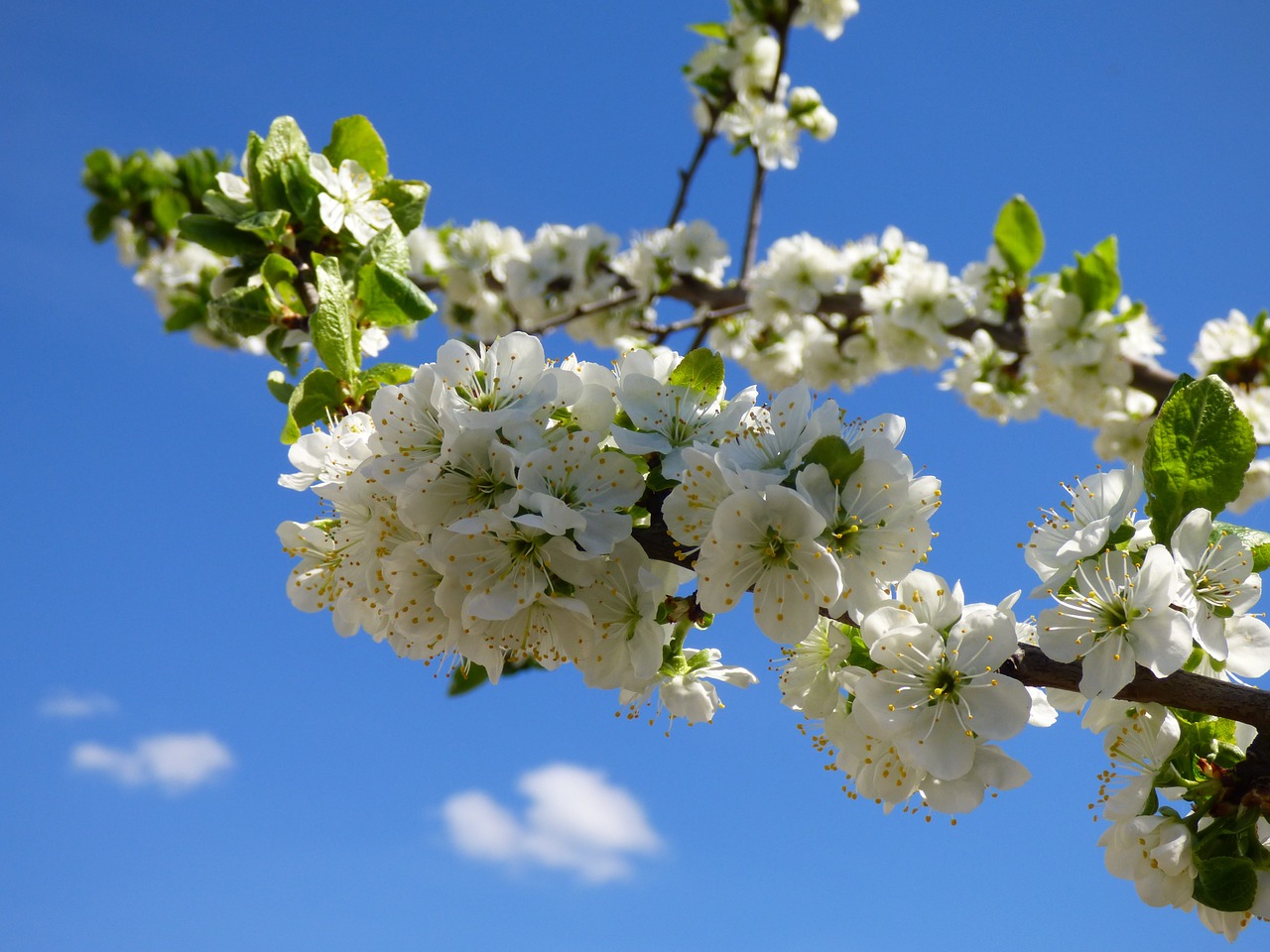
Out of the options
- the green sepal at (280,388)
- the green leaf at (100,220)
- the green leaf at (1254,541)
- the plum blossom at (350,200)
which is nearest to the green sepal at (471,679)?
the green sepal at (280,388)

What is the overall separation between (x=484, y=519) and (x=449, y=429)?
165mm

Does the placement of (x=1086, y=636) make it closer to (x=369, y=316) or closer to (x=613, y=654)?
(x=613, y=654)

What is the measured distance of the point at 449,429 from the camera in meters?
1.40

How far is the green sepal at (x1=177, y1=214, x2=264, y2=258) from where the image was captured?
2299 millimetres

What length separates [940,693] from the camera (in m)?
1.42

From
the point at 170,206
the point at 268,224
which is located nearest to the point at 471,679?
the point at 268,224

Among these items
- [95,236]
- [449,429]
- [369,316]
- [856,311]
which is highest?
[95,236]

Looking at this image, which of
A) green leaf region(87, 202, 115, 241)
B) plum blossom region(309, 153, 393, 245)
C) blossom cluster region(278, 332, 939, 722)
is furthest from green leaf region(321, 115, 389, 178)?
green leaf region(87, 202, 115, 241)

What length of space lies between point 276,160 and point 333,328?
672 mm

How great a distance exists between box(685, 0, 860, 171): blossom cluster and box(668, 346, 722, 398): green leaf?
3.87 metres

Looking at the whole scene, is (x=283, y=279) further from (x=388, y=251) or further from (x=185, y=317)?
(x=185, y=317)

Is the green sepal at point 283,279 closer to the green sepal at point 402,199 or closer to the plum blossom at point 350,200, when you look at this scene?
the plum blossom at point 350,200

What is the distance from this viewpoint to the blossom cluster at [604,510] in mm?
1343

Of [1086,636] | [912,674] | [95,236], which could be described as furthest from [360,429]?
[95,236]
